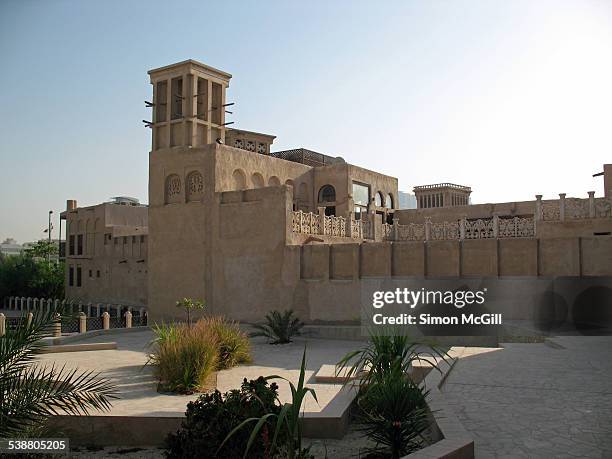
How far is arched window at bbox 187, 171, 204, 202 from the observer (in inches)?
960

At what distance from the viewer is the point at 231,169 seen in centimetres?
2438

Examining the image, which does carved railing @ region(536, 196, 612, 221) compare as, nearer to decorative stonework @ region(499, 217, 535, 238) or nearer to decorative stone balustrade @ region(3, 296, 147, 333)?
decorative stonework @ region(499, 217, 535, 238)

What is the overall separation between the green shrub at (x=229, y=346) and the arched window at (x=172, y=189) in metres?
11.6

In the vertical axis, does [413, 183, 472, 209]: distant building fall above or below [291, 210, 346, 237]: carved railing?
above

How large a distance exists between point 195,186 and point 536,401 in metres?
18.4

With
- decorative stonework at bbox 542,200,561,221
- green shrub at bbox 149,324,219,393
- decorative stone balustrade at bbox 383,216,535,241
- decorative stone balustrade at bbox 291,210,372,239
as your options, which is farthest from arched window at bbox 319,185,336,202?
green shrub at bbox 149,324,219,393

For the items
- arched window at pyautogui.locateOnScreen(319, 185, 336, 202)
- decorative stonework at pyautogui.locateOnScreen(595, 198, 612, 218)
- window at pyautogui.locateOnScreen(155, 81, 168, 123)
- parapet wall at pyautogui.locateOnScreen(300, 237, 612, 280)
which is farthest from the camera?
arched window at pyautogui.locateOnScreen(319, 185, 336, 202)

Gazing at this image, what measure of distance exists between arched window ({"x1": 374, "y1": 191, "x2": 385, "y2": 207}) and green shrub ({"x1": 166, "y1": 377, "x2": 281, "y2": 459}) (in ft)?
84.6

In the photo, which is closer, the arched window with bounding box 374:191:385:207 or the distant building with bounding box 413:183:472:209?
the arched window with bounding box 374:191:385:207

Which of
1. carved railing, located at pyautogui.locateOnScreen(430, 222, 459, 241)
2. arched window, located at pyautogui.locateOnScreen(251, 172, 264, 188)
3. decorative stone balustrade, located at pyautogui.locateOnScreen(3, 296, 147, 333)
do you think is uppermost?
arched window, located at pyautogui.locateOnScreen(251, 172, 264, 188)

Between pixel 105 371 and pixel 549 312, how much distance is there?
44.3ft

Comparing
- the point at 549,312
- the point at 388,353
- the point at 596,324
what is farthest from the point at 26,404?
the point at 596,324

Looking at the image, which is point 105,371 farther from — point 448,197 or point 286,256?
point 448,197

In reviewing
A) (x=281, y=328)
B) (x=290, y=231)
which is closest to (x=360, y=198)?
(x=290, y=231)
